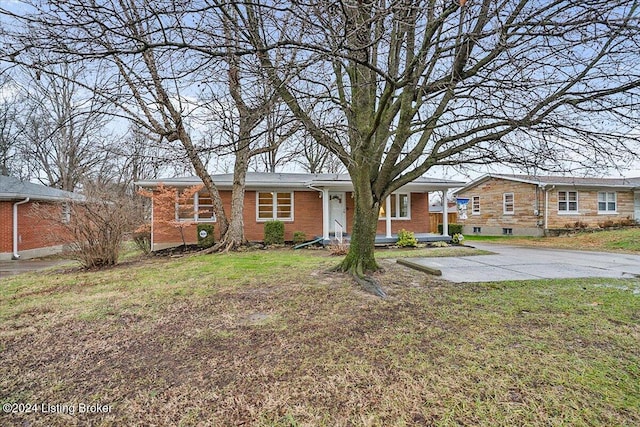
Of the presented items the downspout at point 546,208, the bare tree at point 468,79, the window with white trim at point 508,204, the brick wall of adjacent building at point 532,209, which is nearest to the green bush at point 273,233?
the bare tree at point 468,79

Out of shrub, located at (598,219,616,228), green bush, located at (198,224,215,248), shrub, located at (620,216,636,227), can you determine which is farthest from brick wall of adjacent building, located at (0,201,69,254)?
shrub, located at (620,216,636,227)

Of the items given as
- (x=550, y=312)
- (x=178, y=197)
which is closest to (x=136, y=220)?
(x=178, y=197)

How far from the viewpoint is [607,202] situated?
1977 cm

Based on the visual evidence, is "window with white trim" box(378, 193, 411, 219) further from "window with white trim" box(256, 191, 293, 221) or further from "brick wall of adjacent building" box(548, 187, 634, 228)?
"brick wall of adjacent building" box(548, 187, 634, 228)

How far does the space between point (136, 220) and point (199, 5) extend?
9125mm

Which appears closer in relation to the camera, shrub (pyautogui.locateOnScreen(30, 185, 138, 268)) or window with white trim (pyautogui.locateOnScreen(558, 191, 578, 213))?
shrub (pyautogui.locateOnScreen(30, 185, 138, 268))

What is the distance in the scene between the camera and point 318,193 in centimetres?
1480

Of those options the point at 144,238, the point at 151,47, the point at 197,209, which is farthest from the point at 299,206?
the point at 151,47

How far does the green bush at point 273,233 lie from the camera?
523 inches

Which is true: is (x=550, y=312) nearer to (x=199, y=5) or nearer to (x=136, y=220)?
(x=199, y=5)

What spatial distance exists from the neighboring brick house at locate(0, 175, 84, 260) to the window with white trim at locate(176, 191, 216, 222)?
372cm

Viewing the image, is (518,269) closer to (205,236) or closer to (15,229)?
(205,236)

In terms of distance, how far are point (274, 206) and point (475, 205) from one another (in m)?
16.4

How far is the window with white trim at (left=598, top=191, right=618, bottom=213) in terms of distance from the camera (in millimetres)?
19672
